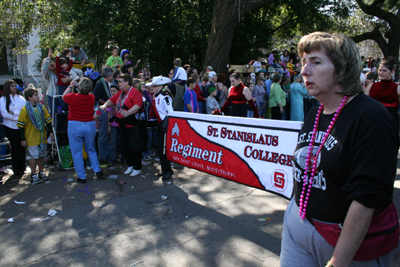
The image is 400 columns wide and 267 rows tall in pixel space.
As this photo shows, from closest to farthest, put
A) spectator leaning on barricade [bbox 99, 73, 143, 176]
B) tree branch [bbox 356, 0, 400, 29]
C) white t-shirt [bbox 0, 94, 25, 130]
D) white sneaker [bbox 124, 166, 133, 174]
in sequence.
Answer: spectator leaning on barricade [bbox 99, 73, 143, 176], white t-shirt [bbox 0, 94, 25, 130], white sneaker [bbox 124, 166, 133, 174], tree branch [bbox 356, 0, 400, 29]

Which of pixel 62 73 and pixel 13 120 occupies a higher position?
pixel 62 73

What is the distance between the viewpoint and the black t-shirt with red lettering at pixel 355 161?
4.57 ft

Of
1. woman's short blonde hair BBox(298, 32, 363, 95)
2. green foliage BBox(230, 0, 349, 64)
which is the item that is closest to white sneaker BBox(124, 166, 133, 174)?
woman's short blonde hair BBox(298, 32, 363, 95)

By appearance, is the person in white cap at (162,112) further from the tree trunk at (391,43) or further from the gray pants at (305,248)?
the tree trunk at (391,43)

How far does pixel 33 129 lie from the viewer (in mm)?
6520

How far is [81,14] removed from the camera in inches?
591

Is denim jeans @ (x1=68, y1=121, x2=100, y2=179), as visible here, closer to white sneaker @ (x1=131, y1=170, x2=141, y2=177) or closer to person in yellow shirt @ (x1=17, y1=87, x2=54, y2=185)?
person in yellow shirt @ (x1=17, y1=87, x2=54, y2=185)

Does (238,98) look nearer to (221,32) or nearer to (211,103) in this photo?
(211,103)

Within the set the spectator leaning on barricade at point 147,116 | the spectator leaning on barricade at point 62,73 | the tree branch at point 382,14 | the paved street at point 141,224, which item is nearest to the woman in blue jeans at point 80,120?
the paved street at point 141,224

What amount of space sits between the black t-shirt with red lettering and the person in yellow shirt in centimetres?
613

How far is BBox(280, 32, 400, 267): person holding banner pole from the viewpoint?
4.62 feet

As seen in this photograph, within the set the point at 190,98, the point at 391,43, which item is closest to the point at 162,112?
the point at 190,98

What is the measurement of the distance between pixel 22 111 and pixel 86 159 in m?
1.82

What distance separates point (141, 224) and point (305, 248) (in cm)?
321
